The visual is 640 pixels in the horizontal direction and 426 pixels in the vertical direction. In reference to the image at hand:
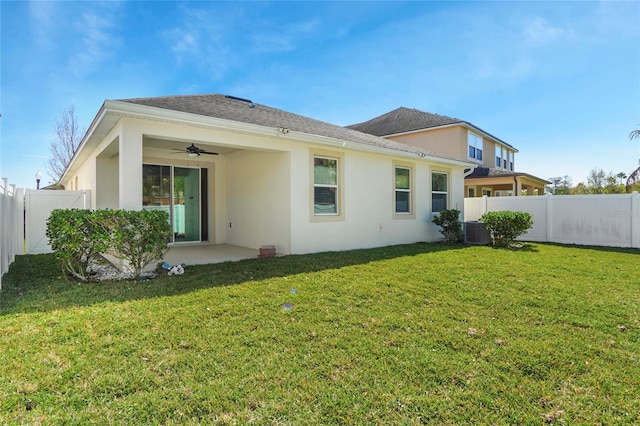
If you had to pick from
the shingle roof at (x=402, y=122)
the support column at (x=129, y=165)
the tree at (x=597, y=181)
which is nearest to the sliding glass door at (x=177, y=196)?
the support column at (x=129, y=165)

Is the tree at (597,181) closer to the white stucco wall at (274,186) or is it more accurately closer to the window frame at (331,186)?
the white stucco wall at (274,186)

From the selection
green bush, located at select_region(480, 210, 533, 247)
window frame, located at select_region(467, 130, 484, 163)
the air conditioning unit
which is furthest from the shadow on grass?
window frame, located at select_region(467, 130, 484, 163)

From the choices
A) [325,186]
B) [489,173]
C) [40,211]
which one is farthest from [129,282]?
[489,173]

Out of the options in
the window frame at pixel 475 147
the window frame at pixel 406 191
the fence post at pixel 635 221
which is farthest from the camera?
the window frame at pixel 475 147

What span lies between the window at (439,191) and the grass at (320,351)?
254 inches

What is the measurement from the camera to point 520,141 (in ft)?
82.1

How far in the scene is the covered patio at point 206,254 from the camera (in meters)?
7.43

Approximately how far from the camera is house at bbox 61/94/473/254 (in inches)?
260

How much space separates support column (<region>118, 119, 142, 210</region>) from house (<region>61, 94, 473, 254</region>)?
17 millimetres

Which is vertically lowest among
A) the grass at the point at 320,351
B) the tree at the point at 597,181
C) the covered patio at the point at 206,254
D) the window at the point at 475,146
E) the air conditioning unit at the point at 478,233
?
the grass at the point at 320,351

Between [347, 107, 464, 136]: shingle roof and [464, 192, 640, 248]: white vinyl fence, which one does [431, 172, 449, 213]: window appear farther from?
[347, 107, 464, 136]: shingle roof

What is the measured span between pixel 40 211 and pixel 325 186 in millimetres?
8742

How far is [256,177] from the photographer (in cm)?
928

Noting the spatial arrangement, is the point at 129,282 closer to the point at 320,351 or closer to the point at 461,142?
the point at 320,351
